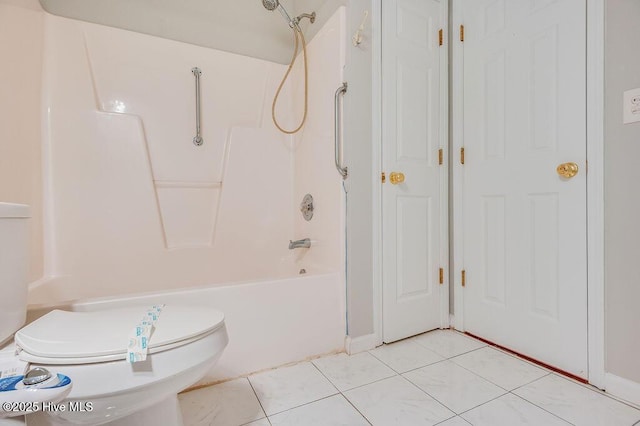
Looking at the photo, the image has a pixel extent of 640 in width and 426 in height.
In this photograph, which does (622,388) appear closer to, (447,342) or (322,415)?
(447,342)

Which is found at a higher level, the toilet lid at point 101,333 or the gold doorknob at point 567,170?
the gold doorknob at point 567,170

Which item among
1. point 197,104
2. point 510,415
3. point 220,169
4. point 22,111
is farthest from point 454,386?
point 22,111

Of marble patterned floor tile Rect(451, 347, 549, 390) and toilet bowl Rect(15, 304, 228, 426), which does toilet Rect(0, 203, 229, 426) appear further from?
marble patterned floor tile Rect(451, 347, 549, 390)

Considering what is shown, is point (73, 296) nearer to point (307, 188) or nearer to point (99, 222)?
point (99, 222)

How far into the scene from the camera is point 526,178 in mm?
1396

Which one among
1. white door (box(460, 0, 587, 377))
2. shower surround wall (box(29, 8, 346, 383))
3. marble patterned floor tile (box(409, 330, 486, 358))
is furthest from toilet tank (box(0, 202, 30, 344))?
white door (box(460, 0, 587, 377))

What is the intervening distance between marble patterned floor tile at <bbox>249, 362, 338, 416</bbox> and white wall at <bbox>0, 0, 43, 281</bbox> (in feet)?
3.74

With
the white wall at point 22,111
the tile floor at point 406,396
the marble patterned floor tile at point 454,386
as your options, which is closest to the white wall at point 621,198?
the tile floor at point 406,396

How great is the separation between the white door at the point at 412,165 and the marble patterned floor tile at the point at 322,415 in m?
0.56

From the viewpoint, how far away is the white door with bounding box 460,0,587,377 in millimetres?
1224

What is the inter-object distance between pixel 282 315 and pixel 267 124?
128 centimetres

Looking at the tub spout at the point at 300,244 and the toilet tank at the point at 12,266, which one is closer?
the toilet tank at the point at 12,266

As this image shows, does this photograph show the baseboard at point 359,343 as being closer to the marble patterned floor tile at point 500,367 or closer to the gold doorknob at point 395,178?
the marble patterned floor tile at point 500,367

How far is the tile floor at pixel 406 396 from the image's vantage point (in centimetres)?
101
